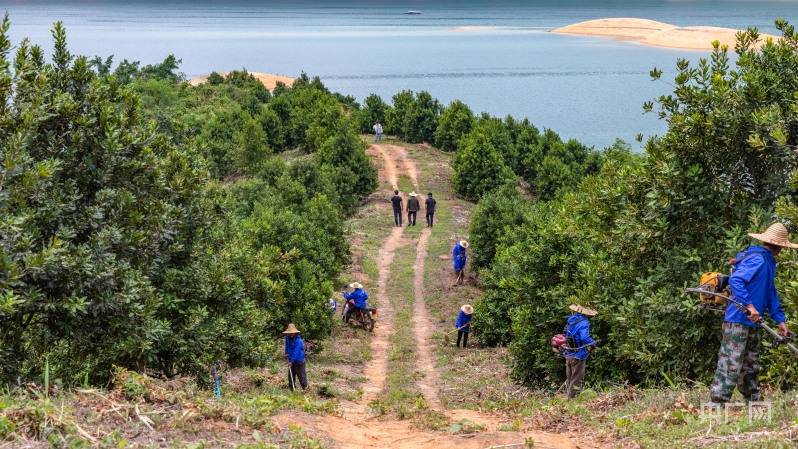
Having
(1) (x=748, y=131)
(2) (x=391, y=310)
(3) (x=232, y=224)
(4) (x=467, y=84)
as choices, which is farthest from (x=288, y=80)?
(1) (x=748, y=131)

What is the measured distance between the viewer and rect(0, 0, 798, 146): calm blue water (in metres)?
76.8

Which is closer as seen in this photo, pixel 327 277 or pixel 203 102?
pixel 327 277

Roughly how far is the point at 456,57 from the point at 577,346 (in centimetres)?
10951

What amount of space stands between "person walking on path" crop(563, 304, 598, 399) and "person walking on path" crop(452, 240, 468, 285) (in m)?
15.3

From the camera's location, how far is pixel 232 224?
1706 centimetres

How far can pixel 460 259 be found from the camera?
3033cm

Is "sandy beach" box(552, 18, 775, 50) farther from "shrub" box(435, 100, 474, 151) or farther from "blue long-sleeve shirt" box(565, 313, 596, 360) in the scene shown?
"blue long-sleeve shirt" box(565, 313, 596, 360)

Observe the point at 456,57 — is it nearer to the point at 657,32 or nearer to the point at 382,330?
the point at 657,32

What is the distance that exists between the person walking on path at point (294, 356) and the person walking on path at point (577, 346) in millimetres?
5199

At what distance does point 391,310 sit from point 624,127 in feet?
138

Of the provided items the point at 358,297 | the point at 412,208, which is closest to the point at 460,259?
the point at 358,297

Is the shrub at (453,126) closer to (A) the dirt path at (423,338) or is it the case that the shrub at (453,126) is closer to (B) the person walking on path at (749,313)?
(A) the dirt path at (423,338)

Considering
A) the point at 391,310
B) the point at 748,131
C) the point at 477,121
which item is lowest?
the point at 391,310

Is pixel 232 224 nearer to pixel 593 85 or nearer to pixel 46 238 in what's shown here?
pixel 46 238
